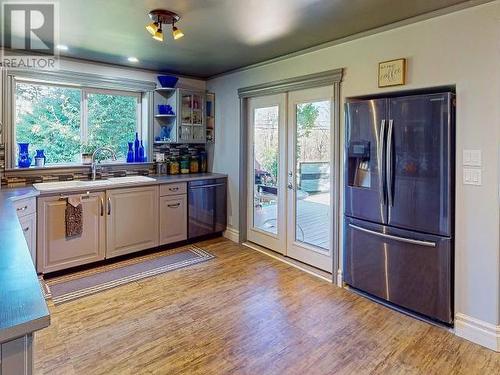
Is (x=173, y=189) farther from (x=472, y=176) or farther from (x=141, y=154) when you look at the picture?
(x=472, y=176)

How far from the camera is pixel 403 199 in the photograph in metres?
2.64

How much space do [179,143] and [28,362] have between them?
13.4 feet

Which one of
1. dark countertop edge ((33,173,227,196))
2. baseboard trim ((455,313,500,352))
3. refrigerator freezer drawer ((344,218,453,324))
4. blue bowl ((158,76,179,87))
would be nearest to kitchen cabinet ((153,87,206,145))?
blue bowl ((158,76,179,87))

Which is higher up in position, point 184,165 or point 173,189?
point 184,165

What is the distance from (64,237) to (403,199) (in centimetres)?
326

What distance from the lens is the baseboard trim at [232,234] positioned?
4.66m

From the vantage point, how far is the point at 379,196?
279cm

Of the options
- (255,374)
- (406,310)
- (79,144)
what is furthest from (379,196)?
(79,144)

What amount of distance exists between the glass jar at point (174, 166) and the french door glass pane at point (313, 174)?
1960 millimetres

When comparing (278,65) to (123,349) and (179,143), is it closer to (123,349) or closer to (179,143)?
(179,143)

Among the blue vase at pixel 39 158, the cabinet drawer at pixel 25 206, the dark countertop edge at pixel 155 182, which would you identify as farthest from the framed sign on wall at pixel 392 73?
the blue vase at pixel 39 158

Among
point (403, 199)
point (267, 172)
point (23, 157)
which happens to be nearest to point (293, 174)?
point (267, 172)

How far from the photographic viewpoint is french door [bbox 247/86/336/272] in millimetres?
3486

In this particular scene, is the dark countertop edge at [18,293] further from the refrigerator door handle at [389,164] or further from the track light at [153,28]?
the refrigerator door handle at [389,164]
